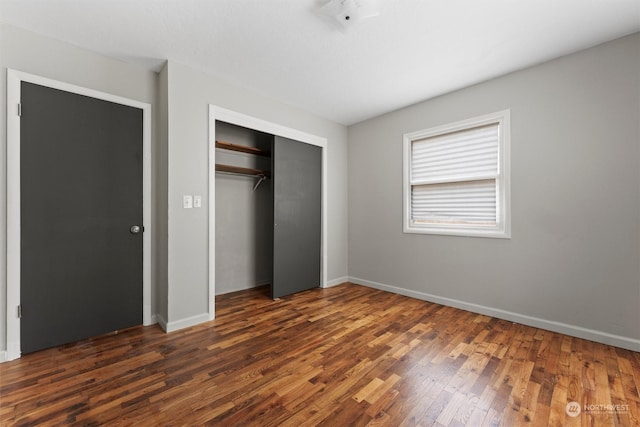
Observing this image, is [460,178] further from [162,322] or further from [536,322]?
[162,322]

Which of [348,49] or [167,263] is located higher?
[348,49]

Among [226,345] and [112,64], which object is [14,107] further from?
[226,345]

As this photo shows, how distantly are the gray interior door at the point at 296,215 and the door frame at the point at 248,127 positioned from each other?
6cm

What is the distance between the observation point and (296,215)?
12.4 ft

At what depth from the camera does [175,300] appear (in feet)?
8.53

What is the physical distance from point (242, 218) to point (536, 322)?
143 inches

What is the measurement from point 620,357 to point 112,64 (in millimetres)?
5028

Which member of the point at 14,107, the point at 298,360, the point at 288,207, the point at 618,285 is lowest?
the point at 298,360

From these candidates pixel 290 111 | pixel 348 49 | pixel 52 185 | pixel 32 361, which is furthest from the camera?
pixel 290 111

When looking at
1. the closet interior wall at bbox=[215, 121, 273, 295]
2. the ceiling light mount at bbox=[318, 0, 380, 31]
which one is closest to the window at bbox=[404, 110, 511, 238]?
the ceiling light mount at bbox=[318, 0, 380, 31]

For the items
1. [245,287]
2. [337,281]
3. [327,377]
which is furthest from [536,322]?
[245,287]

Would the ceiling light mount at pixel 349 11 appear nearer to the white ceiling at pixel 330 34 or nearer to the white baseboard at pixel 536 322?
the white ceiling at pixel 330 34

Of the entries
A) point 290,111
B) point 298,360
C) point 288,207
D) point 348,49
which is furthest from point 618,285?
point 290,111

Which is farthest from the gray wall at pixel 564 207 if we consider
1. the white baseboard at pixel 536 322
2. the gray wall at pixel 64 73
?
the gray wall at pixel 64 73
